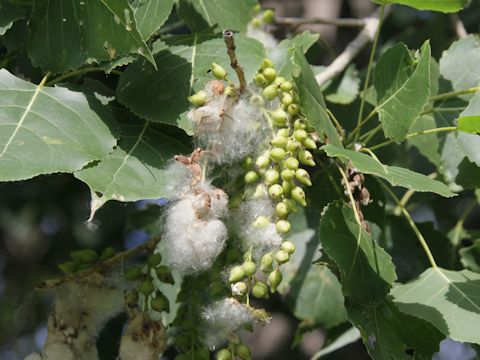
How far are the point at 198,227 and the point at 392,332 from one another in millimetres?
486

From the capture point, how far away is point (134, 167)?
147cm

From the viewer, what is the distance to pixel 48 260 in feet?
10.1

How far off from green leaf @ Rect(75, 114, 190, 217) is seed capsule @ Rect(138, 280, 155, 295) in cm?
21

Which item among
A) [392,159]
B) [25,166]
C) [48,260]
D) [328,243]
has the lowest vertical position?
[48,260]

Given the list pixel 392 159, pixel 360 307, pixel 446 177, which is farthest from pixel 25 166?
pixel 392 159

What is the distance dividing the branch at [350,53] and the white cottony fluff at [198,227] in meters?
0.83

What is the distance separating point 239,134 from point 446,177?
29.6 inches

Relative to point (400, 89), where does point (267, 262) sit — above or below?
below

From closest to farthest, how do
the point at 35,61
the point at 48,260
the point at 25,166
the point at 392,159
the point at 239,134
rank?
the point at 25,166 → the point at 239,134 → the point at 35,61 → the point at 392,159 → the point at 48,260

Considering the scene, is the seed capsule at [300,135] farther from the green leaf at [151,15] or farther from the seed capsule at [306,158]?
the green leaf at [151,15]

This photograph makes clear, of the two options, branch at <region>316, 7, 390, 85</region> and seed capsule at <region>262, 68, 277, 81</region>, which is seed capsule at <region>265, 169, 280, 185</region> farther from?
branch at <region>316, 7, 390, 85</region>

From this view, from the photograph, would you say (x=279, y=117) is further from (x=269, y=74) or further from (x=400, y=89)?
(x=400, y=89)

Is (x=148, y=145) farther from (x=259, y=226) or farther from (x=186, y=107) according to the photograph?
(x=259, y=226)

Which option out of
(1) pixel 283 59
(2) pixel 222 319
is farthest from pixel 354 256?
(1) pixel 283 59
